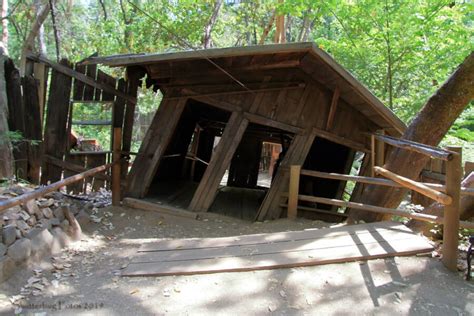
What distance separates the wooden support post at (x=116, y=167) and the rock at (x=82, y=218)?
3.72ft

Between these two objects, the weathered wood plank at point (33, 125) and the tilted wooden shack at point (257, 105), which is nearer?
the weathered wood plank at point (33, 125)

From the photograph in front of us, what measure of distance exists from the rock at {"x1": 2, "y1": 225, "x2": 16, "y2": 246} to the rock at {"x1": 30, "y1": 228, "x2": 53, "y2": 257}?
0.84ft

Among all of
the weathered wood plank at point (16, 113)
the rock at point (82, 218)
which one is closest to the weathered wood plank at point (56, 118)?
the weathered wood plank at point (16, 113)

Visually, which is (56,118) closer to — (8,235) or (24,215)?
(24,215)

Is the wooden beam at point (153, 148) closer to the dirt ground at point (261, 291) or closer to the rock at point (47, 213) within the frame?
the rock at point (47, 213)

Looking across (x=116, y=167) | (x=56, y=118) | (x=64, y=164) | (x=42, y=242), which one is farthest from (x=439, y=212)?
(x=56, y=118)

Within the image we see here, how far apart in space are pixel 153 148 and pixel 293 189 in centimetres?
266

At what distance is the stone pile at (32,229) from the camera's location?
10.1 ft

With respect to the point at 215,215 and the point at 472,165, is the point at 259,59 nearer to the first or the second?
the point at 215,215

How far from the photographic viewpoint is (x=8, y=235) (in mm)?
3107

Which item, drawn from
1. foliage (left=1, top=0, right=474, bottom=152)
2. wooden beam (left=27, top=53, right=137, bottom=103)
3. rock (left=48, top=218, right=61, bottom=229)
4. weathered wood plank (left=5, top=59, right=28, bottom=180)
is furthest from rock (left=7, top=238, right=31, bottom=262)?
foliage (left=1, top=0, right=474, bottom=152)

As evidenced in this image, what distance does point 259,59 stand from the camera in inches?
247

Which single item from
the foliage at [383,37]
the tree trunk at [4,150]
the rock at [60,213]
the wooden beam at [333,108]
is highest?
the foliage at [383,37]

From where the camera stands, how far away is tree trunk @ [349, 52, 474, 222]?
4859 mm
